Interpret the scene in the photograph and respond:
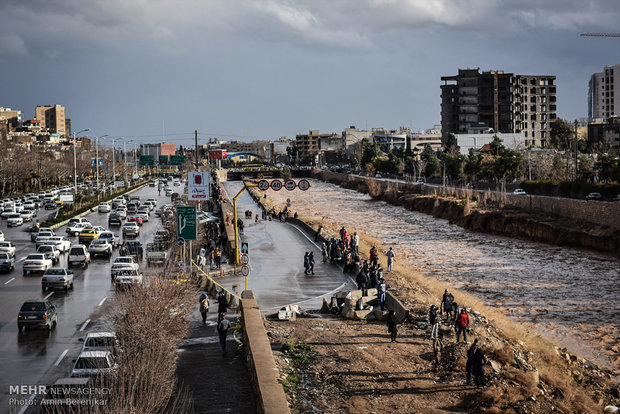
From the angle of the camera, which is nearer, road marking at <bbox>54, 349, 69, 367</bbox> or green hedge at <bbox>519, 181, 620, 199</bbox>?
road marking at <bbox>54, 349, 69, 367</bbox>

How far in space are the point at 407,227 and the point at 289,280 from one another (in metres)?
43.6

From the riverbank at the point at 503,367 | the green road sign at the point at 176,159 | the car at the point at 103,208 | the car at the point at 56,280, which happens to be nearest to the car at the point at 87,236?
the car at the point at 56,280

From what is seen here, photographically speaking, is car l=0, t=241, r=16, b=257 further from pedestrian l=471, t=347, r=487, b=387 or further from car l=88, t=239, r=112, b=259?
pedestrian l=471, t=347, r=487, b=387

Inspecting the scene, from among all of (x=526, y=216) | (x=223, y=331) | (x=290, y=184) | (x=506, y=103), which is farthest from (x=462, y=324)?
(x=506, y=103)

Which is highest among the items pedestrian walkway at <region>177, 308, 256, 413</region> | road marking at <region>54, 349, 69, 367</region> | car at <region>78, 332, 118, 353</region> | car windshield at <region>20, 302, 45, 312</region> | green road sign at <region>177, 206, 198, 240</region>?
green road sign at <region>177, 206, 198, 240</region>

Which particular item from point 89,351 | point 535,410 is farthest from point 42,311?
point 535,410

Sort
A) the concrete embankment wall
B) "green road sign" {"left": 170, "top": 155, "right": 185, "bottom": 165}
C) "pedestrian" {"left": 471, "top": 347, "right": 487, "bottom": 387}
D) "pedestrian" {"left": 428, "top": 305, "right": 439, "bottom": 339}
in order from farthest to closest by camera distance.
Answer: "green road sign" {"left": 170, "top": 155, "right": 185, "bottom": 165}, the concrete embankment wall, "pedestrian" {"left": 428, "top": 305, "right": 439, "bottom": 339}, "pedestrian" {"left": 471, "top": 347, "right": 487, "bottom": 387}

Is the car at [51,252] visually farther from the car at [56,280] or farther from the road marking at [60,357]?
the road marking at [60,357]

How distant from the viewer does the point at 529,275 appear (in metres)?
46.6

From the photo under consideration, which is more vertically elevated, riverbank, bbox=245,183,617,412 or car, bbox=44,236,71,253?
car, bbox=44,236,71,253

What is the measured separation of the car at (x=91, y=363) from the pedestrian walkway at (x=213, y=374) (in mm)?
1851

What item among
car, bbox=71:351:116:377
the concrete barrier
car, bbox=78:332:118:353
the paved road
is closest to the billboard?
the paved road

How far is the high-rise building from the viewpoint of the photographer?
540 ft

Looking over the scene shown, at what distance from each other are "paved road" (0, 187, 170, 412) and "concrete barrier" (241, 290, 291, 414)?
515 centimetres
